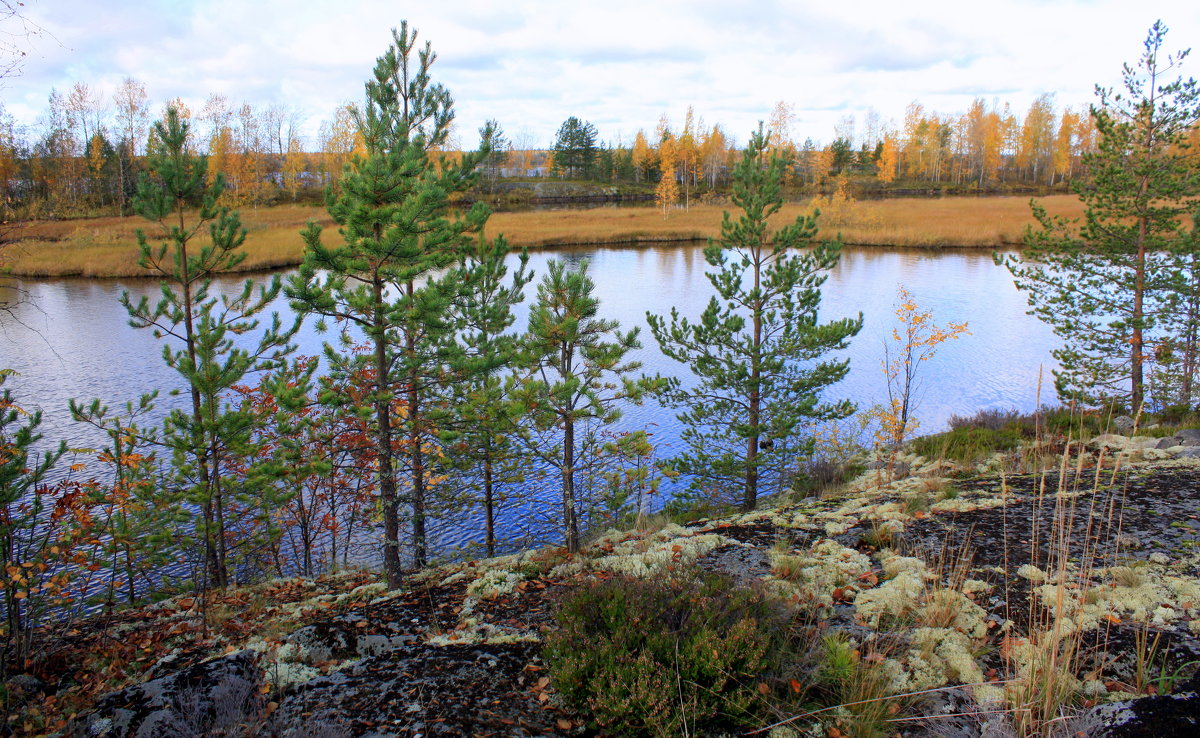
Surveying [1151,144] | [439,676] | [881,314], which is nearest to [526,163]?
[881,314]

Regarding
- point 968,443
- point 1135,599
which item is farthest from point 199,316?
point 968,443

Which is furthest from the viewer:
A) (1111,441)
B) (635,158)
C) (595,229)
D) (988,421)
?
(635,158)

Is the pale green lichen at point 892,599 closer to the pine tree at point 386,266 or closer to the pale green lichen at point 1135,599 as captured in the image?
the pale green lichen at point 1135,599

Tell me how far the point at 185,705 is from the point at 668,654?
10.2ft

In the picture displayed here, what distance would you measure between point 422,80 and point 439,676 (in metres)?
9.39

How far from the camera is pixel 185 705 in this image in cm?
430

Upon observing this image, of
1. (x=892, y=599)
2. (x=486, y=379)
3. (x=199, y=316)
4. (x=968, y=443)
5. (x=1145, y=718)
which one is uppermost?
(x=199, y=316)

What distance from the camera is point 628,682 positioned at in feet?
13.2

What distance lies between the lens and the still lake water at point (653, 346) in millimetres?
17594

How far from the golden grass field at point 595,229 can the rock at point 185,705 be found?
38437 mm

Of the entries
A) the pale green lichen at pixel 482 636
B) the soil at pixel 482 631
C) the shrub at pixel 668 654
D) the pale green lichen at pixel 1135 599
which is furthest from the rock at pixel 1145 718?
the pale green lichen at pixel 482 636

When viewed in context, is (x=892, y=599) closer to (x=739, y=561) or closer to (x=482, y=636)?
(x=739, y=561)

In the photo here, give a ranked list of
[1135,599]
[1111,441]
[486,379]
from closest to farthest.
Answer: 1. [1135,599]
2. [486,379]
3. [1111,441]

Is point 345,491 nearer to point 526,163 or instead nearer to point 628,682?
point 628,682
